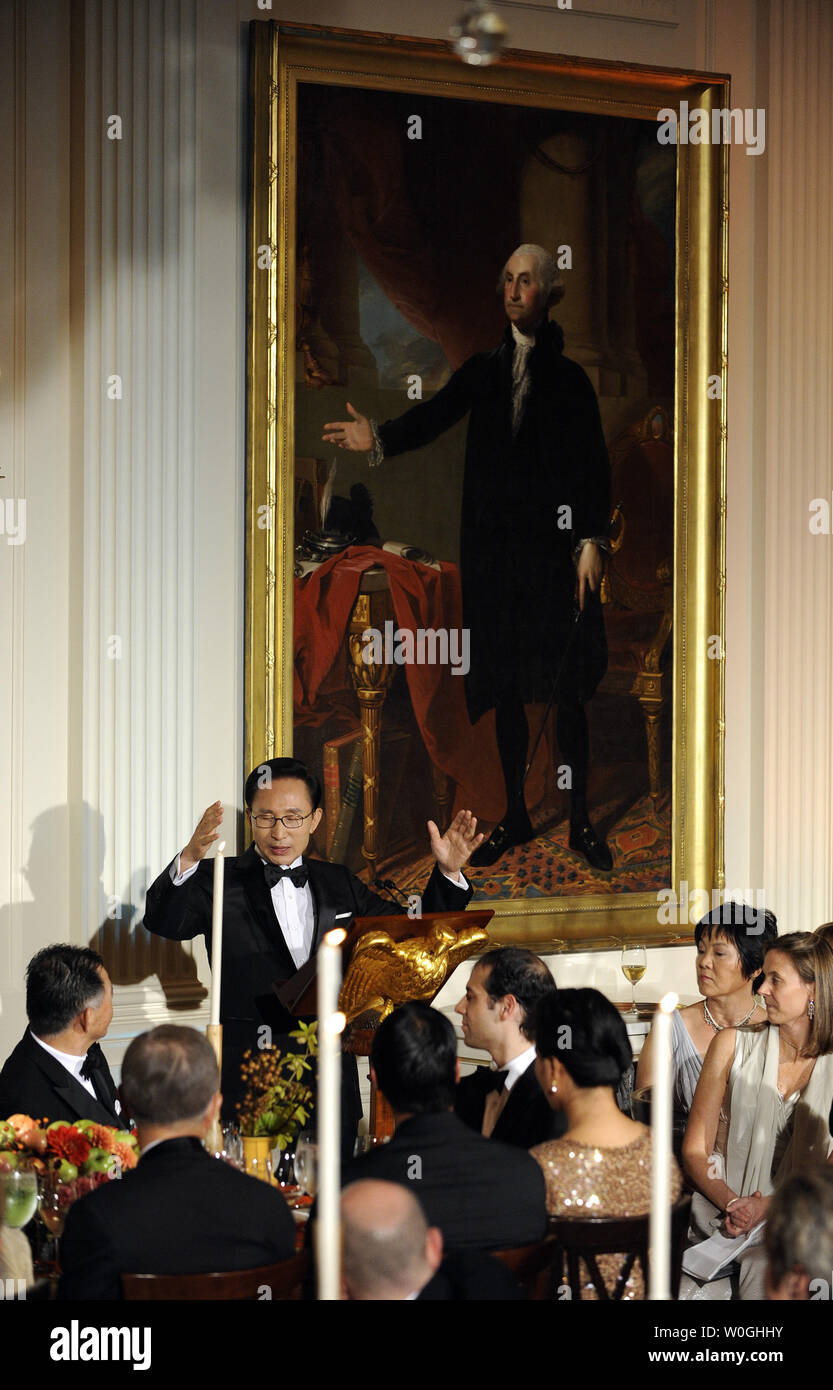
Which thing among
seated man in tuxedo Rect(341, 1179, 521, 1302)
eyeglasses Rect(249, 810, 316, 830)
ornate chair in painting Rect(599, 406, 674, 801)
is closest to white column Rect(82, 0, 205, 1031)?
eyeglasses Rect(249, 810, 316, 830)

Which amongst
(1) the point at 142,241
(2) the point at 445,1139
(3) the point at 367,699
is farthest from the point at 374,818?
(2) the point at 445,1139

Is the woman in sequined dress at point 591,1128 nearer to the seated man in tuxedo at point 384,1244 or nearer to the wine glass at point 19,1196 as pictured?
the seated man in tuxedo at point 384,1244

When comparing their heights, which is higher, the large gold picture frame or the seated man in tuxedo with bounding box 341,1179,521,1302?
the large gold picture frame

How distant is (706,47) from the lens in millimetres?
6918

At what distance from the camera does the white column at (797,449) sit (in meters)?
7.01

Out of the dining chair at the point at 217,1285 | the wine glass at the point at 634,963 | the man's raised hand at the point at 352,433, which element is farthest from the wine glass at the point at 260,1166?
the man's raised hand at the point at 352,433

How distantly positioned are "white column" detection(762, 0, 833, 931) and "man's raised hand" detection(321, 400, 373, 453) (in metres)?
1.94

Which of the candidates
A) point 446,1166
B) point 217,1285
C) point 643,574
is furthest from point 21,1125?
point 643,574

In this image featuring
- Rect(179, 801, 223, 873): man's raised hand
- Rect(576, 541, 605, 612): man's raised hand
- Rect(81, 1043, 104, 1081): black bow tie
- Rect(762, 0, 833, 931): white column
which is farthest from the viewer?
Rect(762, 0, 833, 931): white column

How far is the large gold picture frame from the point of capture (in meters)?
6.07

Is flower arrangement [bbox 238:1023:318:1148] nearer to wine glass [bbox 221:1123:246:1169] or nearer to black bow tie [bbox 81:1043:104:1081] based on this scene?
wine glass [bbox 221:1123:246:1169]

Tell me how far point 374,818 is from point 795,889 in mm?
2122

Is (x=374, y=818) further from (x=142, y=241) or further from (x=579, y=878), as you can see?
(x=142, y=241)

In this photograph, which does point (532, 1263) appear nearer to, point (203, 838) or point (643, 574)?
point (203, 838)
